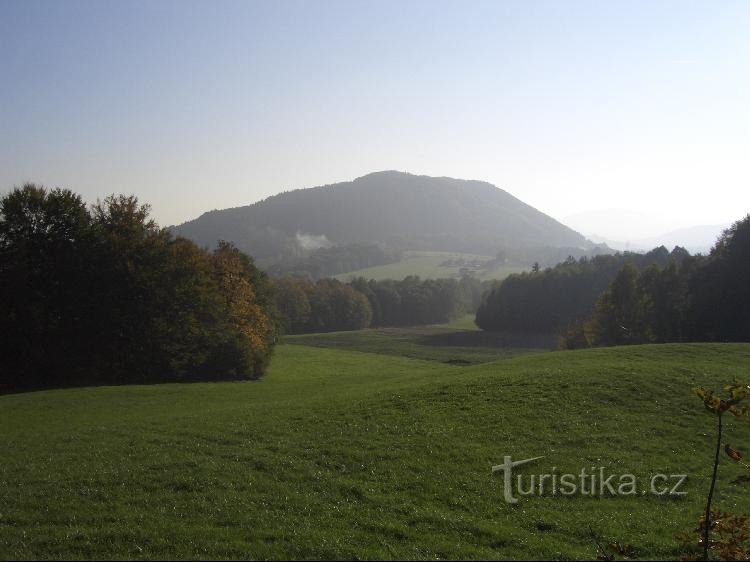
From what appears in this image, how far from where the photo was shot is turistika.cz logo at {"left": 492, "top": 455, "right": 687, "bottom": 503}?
1475 cm

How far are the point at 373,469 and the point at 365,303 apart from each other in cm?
11731

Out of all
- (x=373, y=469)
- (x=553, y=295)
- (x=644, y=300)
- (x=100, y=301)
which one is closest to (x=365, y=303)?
(x=553, y=295)

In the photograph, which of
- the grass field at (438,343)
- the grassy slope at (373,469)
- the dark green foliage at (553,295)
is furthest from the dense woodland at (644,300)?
the grassy slope at (373,469)

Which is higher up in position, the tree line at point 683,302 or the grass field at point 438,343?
the tree line at point 683,302

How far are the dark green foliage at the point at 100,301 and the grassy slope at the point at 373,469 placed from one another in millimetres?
15123

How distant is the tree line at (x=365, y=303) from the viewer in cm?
12238

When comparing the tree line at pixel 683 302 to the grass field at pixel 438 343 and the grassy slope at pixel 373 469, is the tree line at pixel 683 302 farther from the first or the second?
the grassy slope at pixel 373 469

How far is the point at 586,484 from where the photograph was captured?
15320 mm

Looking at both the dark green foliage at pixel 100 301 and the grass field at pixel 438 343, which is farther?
the grass field at pixel 438 343

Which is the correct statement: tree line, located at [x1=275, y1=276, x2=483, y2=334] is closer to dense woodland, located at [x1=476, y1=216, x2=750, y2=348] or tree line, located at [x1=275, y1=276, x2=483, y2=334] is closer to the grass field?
the grass field

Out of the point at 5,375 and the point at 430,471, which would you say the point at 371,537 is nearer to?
the point at 430,471

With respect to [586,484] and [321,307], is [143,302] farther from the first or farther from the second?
[321,307]

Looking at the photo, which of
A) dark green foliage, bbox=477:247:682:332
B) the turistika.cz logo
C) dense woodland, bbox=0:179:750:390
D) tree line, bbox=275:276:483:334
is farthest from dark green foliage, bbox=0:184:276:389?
dark green foliage, bbox=477:247:682:332

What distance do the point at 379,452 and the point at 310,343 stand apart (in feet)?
277
